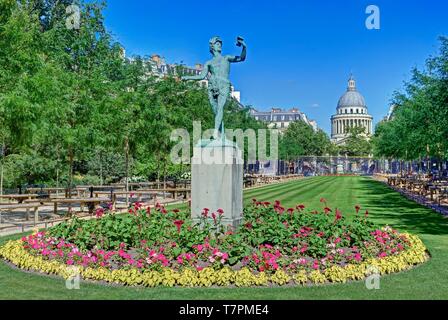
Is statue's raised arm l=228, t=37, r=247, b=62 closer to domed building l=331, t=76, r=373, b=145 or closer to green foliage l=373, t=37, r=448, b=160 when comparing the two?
green foliage l=373, t=37, r=448, b=160

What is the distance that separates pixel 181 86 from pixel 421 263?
2275 cm

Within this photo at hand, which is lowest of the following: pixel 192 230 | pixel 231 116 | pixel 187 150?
pixel 192 230

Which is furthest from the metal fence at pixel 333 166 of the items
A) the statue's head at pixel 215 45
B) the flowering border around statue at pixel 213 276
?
the flowering border around statue at pixel 213 276

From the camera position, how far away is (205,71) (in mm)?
12391

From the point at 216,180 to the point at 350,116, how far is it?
175032 millimetres

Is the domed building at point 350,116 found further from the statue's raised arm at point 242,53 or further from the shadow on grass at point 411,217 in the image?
the statue's raised arm at point 242,53

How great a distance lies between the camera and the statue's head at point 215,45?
12469mm

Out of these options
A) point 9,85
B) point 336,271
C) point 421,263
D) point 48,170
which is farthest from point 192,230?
point 48,170

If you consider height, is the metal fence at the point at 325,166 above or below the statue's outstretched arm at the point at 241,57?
below

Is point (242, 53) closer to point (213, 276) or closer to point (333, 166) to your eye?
point (213, 276)

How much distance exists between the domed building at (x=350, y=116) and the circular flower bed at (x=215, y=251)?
16274 centimetres

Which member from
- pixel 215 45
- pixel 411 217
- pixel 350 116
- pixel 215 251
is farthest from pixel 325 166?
pixel 215 251

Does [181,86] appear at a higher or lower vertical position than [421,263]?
higher
